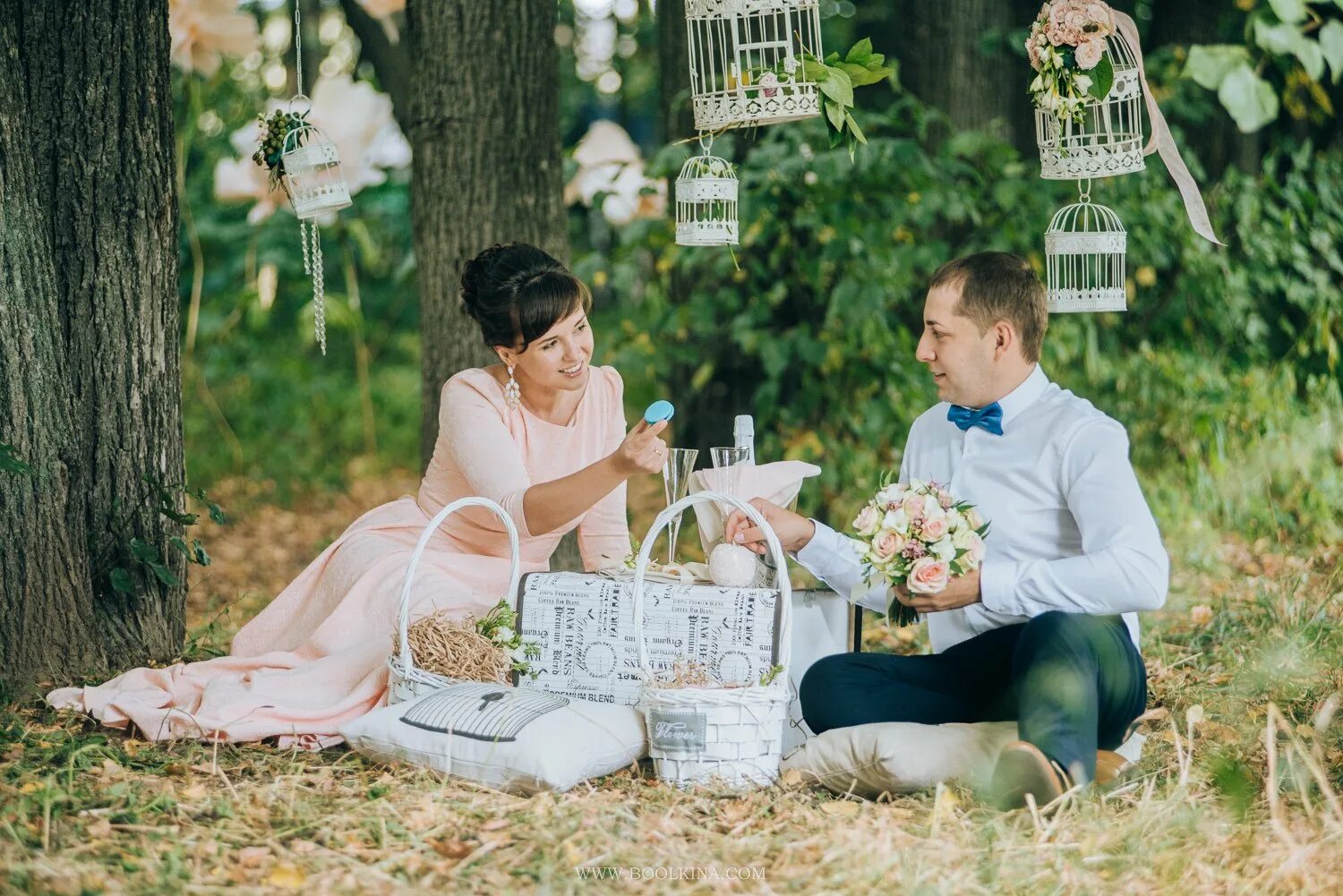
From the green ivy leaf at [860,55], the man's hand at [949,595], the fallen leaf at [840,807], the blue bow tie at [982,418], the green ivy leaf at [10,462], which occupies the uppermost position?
the green ivy leaf at [860,55]

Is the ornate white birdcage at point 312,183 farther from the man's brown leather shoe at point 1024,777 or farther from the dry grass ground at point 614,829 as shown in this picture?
the man's brown leather shoe at point 1024,777

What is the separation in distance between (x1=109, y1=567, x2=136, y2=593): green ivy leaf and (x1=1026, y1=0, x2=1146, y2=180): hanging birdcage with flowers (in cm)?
284

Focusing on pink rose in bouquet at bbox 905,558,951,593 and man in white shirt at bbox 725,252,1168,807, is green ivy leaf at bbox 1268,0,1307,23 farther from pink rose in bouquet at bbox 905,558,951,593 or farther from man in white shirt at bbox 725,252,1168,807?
pink rose in bouquet at bbox 905,558,951,593

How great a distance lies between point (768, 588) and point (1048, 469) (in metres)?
0.72

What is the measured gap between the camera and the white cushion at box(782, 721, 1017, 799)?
9.81 feet

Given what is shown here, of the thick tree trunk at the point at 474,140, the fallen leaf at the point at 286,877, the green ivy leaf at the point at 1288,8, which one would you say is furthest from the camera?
the thick tree trunk at the point at 474,140

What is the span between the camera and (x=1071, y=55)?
3.51m

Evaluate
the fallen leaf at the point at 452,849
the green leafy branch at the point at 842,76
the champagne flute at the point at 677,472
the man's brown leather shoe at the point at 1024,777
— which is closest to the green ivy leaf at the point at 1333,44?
the green leafy branch at the point at 842,76

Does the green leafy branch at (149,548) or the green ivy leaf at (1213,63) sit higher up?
the green ivy leaf at (1213,63)

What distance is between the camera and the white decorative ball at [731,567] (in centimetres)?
327

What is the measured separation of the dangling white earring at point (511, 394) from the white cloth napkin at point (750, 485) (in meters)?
0.78

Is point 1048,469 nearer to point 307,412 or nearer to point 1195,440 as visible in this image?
point 1195,440

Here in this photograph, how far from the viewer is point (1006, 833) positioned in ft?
8.86

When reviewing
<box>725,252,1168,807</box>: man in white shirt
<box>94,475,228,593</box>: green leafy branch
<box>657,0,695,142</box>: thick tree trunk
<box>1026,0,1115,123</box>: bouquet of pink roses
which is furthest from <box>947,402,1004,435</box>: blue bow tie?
<box>657,0,695,142</box>: thick tree trunk
